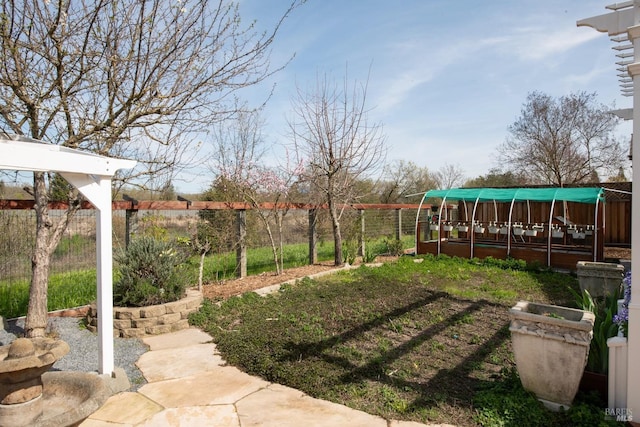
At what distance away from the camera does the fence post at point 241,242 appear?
22.9 ft

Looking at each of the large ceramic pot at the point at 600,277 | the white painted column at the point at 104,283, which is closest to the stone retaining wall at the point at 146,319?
the white painted column at the point at 104,283

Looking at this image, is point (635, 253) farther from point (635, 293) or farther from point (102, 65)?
point (102, 65)

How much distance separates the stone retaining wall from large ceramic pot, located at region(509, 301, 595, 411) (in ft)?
11.9

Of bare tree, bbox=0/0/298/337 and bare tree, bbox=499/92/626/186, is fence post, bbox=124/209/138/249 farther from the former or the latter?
bare tree, bbox=499/92/626/186

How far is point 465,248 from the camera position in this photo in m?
9.66

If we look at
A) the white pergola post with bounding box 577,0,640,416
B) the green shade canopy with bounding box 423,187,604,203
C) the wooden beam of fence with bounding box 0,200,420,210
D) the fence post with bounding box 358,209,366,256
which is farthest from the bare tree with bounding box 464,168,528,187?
the white pergola post with bounding box 577,0,640,416

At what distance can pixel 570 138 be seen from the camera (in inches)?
655

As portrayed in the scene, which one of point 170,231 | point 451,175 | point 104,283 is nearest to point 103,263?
point 104,283

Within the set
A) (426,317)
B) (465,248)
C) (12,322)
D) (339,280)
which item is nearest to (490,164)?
(465,248)

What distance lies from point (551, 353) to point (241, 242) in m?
5.35

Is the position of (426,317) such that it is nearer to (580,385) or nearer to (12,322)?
(580,385)

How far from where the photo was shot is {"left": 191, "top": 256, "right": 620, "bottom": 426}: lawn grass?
2.64 meters

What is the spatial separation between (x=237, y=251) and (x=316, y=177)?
2475 mm

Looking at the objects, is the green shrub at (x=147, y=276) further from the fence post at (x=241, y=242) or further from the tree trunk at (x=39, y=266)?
Result: the fence post at (x=241, y=242)
